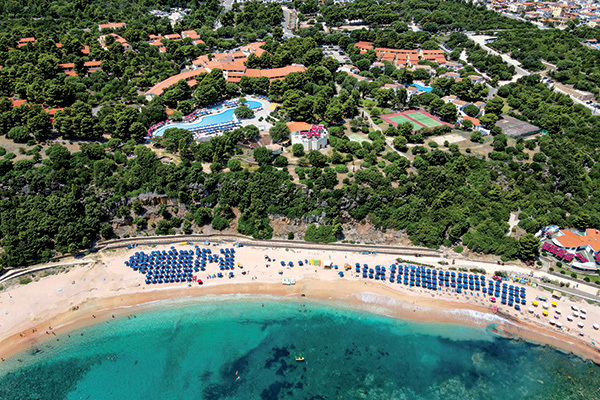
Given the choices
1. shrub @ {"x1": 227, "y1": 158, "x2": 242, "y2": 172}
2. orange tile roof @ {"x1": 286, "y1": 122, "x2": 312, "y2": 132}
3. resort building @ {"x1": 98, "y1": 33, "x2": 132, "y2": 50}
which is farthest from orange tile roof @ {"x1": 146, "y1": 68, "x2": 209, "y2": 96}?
shrub @ {"x1": 227, "y1": 158, "x2": 242, "y2": 172}

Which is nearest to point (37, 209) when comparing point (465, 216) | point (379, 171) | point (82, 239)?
point (82, 239)

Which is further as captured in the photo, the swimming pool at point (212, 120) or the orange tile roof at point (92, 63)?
the orange tile roof at point (92, 63)

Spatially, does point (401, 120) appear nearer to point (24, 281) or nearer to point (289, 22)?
point (24, 281)

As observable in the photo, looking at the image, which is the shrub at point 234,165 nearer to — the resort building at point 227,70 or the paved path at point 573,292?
the resort building at point 227,70

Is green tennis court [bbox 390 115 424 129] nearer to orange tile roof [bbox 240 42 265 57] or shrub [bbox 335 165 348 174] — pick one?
shrub [bbox 335 165 348 174]

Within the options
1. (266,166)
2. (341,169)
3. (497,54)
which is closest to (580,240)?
(341,169)

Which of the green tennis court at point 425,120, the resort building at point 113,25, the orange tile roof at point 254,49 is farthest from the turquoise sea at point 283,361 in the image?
the resort building at point 113,25
